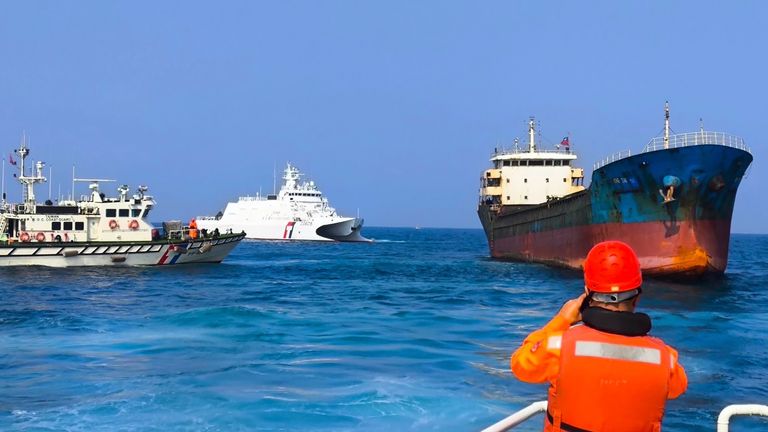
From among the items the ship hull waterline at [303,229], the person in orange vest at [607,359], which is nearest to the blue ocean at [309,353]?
the person in orange vest at [607,359]

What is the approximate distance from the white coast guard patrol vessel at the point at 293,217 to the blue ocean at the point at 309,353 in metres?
52.0

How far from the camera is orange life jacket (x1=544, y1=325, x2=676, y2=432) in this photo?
308 centimetres

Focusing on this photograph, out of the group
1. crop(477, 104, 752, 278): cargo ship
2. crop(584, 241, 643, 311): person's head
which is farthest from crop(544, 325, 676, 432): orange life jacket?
crop(477, 104, 752, 278): cargo ship

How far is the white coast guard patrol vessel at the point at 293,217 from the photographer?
80875 mm

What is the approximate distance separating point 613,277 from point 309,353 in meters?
11.5

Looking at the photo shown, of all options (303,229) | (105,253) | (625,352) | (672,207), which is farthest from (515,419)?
(303,229)

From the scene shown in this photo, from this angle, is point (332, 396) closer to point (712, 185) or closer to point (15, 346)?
point (15, 346)

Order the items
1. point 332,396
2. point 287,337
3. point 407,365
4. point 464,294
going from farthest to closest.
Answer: point 464,294 → point 287,337 → point 407,365 → point 332,396

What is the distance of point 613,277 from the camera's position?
318cm

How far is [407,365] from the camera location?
43.1 feet

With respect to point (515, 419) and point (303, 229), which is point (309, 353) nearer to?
point (515, 419)

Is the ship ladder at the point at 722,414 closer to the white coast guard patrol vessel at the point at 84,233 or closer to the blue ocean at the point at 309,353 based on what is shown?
the blue ocean at the point at 309,353

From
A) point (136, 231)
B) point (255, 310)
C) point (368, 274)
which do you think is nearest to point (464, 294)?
point (255, 310)

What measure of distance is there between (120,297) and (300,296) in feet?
20.2
